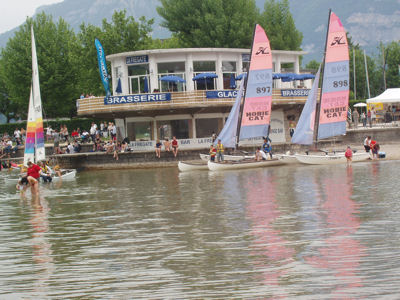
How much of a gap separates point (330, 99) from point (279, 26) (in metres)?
35.0

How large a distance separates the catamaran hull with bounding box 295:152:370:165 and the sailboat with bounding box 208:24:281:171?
6.51ft

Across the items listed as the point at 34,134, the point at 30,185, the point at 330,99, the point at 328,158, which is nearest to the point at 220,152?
the point at 328,158

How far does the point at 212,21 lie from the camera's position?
2813 inches

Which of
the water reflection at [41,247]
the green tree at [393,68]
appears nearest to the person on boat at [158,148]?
the water reflection at [41,247]

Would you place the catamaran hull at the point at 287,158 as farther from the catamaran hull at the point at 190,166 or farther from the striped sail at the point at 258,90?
the catamaran hull at the point at 190,166

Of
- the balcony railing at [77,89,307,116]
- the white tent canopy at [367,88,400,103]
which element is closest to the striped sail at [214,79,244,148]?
the balcony railing at [77,89,307,116]

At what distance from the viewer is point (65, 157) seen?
48.7 metres

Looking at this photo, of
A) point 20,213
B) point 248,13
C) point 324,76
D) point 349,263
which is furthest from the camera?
point 248,13

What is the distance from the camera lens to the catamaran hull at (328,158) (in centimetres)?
3991

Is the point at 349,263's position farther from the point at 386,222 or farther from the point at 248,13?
the point at 248,13

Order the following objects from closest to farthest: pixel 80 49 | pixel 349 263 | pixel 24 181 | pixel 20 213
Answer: pixel 349 263, pixel 20 213, pixel 24 181, pixel 80 49

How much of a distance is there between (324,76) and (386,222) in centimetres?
2505

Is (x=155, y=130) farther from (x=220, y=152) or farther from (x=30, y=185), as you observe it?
(x=30, y=185)

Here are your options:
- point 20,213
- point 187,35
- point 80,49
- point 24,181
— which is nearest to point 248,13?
point 187,35
